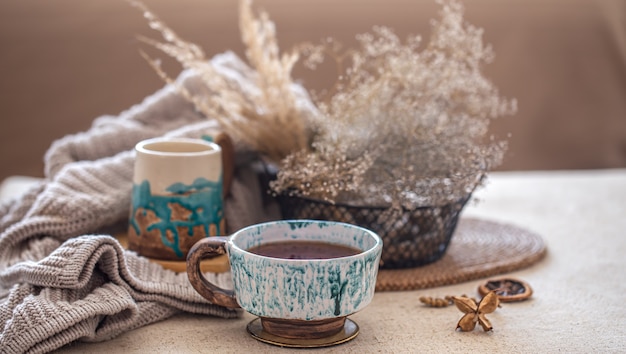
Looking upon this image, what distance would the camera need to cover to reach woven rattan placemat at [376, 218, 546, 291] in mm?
708

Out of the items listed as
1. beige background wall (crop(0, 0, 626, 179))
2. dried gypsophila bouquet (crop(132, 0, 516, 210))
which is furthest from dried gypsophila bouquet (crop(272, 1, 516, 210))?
beige background wall (crop(0, 0, 626, 179))

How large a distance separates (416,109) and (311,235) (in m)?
0.20

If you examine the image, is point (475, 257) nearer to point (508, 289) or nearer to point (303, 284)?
point (508, 289)

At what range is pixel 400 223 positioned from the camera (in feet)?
2.35

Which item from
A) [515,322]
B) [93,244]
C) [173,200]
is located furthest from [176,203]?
[515,322]

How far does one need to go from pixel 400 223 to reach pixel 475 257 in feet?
0.34

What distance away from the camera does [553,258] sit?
0.80 meters

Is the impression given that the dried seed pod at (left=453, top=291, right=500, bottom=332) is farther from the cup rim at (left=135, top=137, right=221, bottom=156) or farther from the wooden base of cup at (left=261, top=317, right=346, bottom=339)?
the cup rim at (left=135, top=137, right=221, bottom=156)

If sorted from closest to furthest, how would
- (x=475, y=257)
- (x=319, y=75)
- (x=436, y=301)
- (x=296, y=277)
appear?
(x=296, y=277) → (x=436, y=301) → (x=475, y=257) → (x=319, y=75)

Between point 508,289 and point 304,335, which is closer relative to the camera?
point 304,335

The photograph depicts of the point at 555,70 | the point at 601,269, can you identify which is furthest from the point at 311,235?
the point at 555,70

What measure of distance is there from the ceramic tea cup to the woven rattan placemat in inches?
5.0

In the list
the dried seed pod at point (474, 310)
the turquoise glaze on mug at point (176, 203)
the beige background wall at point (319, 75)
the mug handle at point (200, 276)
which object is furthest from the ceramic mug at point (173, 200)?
the beige background wall at point (319, 75)

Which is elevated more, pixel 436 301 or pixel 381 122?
pixel 381 122
